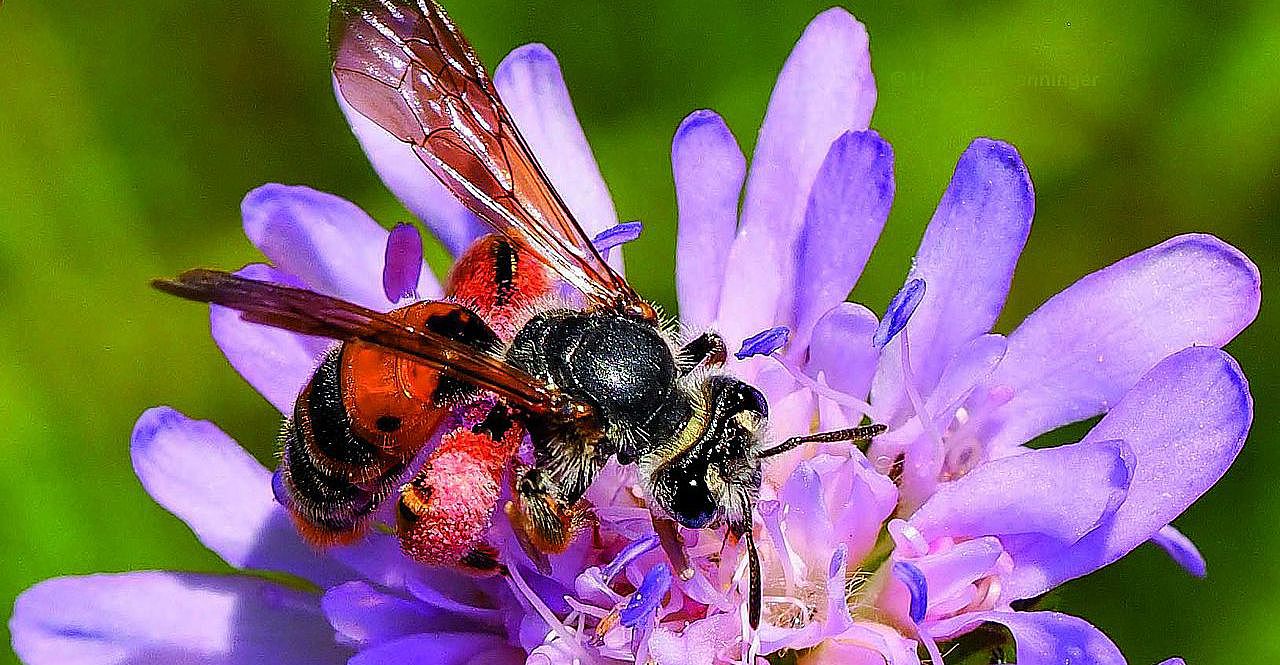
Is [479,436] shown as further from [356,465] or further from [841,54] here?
[841,54]

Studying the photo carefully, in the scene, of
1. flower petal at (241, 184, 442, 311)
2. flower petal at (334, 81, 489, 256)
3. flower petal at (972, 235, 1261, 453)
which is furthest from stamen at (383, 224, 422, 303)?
flower petal at (972, 235, 1261, 453)

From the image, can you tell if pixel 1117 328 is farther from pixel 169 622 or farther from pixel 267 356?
pixel 169 622

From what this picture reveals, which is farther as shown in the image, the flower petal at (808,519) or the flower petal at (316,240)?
the flower petal at (316,240)

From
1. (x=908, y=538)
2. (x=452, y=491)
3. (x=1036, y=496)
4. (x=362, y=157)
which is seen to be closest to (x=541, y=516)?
(x=452, y=491)

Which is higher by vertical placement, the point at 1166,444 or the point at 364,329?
the point at 364,329

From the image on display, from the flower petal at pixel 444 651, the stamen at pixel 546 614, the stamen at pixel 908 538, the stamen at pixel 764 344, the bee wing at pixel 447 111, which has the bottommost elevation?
the flower petal at pixel 444 651

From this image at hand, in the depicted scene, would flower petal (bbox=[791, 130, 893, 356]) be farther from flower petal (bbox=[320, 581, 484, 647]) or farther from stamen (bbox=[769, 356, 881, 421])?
flower petal (bbox=[320, 581, 484, 647])

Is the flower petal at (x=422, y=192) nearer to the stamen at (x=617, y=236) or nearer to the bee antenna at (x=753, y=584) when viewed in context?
the stamen at (x=617, y=236)

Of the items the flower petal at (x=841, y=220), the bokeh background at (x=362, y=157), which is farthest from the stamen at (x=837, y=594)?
the bokeh background at (x=362, y=157)
